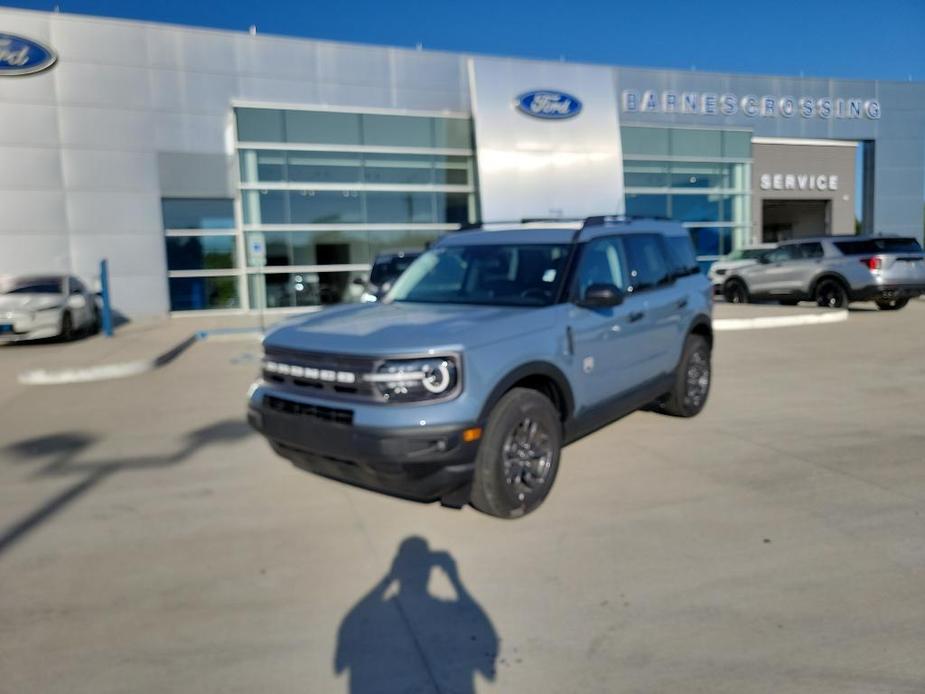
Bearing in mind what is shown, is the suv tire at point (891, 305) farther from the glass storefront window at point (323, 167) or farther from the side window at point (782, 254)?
the glass storefront window at point (323, 167)

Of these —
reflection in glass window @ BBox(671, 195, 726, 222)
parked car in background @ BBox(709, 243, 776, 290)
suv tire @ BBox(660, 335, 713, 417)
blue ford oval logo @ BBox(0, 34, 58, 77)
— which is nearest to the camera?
suv tire @ BBox(660, 335, 713, 417)

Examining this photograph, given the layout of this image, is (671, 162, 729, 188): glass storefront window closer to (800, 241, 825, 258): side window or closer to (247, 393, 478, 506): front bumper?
(800, 241, 825, 258): side window

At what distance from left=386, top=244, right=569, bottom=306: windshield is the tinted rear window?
12.7 metres

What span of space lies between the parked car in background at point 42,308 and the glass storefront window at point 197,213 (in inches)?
210

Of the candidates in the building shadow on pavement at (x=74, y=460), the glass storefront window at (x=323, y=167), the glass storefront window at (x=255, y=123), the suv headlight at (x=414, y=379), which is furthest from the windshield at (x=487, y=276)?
the glass storefront window at (x=255, y=123)

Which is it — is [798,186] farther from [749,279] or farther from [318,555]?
[318,555]

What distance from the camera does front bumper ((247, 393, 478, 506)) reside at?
3676 millimetres

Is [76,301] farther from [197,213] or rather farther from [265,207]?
[265,207]

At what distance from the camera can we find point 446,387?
3785mm

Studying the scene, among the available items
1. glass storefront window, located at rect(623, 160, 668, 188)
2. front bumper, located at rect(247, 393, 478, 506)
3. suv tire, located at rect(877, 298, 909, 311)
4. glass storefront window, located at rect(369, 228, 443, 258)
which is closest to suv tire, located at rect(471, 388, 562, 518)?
front bumper, located at rect(247, 393, 478, 506)

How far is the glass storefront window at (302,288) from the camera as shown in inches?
795

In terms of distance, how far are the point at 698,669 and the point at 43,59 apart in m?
21.4

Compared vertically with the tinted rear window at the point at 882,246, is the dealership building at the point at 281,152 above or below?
above

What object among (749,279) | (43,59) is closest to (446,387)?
(749,279)
